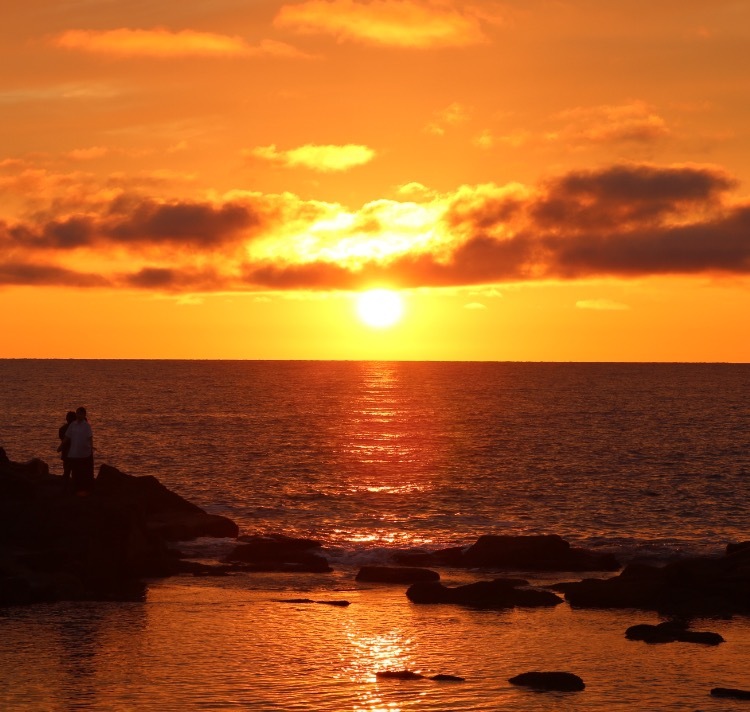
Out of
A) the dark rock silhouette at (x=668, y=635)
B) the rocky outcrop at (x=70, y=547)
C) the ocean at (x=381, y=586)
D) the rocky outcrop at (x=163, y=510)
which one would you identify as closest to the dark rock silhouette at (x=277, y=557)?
the ocean at (x=381, y=586)

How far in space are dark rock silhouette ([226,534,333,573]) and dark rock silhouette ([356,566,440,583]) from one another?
2251mm

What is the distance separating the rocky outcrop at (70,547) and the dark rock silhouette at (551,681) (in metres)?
13.1

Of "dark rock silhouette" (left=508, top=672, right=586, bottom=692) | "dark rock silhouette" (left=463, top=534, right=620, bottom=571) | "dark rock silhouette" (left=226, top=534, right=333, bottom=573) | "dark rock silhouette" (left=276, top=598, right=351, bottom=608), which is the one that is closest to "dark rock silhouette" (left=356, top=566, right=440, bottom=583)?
"dark rock silhouette" (left=226, top=534, right=333, bottom=573)

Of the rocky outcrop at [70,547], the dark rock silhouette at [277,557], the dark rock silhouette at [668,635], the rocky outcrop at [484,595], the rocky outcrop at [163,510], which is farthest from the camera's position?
the rocky outcrop at [163,510]

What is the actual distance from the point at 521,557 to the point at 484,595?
290 inches

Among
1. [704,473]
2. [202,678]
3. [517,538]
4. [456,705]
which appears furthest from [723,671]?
[704,473]

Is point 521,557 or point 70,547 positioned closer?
point 70,547

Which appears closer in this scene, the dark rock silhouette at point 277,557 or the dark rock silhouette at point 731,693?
the dark rock silhouette at point 731,693

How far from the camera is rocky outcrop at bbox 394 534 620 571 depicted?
125 feet

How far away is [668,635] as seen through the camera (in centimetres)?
2692

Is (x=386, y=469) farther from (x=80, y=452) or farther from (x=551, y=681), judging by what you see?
(x=551, y=681)

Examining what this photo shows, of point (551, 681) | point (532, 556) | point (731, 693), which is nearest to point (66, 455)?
point (532, 556)

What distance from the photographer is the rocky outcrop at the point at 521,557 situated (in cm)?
3825

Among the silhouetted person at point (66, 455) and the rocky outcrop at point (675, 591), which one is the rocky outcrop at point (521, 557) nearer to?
the rocky outcrop at point (675, 591)
